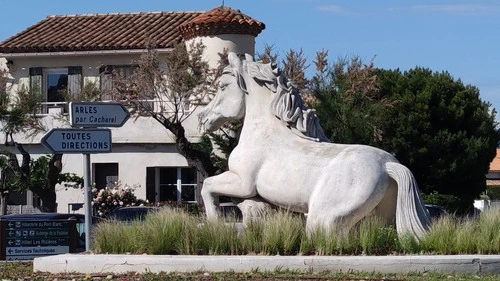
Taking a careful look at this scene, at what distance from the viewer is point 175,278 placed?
1165cm

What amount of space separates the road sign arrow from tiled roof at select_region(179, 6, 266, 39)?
2209 centimetres

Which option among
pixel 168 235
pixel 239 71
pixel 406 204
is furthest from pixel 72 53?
pixel 406 204

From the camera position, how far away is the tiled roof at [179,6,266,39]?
120 feet

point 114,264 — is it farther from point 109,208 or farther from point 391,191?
point 109,208

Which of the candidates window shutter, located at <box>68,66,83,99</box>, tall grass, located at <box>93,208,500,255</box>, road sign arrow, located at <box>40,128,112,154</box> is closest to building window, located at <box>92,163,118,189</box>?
window shutter, located at <box>68,66,83,99</box>

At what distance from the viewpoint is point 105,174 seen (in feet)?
127

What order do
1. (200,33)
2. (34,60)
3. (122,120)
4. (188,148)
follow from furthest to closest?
(34,60), (200,33), (188,148), (122,120)

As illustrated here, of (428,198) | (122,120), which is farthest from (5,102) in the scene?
(122,120)

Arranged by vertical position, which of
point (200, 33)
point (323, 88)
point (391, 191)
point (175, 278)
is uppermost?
point (200, 33)

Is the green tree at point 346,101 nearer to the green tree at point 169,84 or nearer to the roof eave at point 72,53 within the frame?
the green tree at point 169,84

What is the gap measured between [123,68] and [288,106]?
26.5 metres

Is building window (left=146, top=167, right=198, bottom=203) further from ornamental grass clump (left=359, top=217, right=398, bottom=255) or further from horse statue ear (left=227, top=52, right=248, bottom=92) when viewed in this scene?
ornamental grass clump (left=359, top=217, right=398, bottom=255)

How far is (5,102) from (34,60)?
8666 millimetres

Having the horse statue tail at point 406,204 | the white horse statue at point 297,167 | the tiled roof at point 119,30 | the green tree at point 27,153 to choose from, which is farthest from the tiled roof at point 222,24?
the horse statue tail at point 406,204
